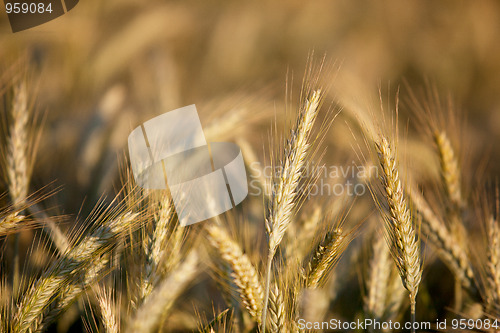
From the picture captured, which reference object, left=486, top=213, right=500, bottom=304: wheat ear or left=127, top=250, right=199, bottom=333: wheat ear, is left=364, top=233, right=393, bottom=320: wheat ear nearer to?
left=486, top=213, right=500, bottom=304: wheat ear

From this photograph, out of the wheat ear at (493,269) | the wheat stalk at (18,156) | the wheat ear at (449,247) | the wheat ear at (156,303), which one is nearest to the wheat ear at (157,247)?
the wheat ear at (156,303)

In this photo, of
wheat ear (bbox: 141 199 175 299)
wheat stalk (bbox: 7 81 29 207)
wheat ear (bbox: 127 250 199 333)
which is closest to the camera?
wheat ear (bbox: 127 250 199 333)

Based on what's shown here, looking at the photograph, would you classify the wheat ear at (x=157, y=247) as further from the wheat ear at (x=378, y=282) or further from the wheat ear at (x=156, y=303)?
the wheat ear at (x=378, y=282)

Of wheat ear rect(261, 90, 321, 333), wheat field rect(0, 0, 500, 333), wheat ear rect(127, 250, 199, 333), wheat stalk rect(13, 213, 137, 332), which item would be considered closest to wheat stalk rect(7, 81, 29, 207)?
wheat field rect(0, 0, 500, 333)

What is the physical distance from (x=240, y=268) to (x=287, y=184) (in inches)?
5.5

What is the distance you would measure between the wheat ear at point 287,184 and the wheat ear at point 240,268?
43mm

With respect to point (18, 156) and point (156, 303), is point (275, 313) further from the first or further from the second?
point (18, 156)

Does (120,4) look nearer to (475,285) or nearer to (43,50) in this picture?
(43,50)

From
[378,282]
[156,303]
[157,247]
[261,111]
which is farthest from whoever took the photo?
[261,111]

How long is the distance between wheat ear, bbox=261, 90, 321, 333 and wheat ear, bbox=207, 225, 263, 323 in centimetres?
4

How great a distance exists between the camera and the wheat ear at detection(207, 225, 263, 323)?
0.50 meters

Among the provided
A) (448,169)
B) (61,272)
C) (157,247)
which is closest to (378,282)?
(448,169)

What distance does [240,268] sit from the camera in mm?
522

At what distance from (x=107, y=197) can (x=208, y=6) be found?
18.9 inches
